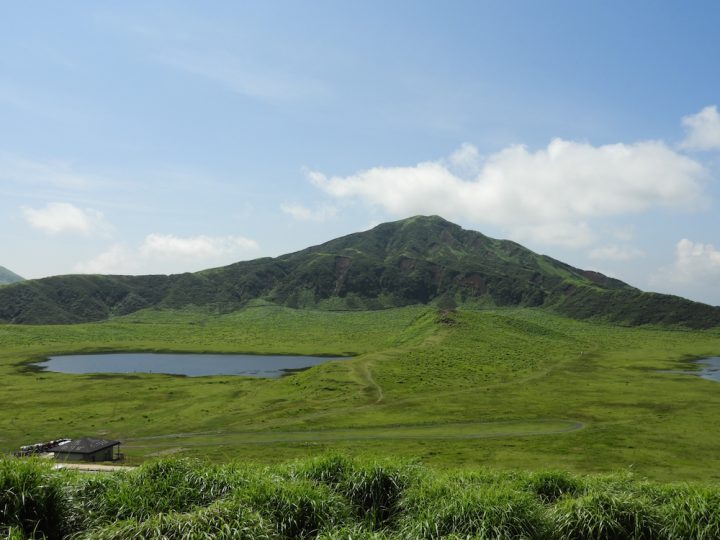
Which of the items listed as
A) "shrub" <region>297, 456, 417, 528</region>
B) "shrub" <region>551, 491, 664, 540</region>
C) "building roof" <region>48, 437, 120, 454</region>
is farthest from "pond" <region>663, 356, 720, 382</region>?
"building roof" <region>48, 437, 120, 454</region>

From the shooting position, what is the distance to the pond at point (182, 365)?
166m

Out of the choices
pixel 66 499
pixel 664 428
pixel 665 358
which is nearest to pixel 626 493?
pixel 66 499

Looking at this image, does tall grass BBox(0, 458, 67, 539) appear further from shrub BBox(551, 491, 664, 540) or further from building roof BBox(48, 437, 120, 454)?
building roof BBox(48, 437, 120, 454)

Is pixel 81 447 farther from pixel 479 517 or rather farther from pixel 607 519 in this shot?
pixel 607 519

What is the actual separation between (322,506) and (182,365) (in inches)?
6657

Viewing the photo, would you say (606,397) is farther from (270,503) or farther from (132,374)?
(132,374)

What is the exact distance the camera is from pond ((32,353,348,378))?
16562 centimetres

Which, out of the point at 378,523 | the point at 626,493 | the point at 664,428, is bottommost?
the point at 664,428

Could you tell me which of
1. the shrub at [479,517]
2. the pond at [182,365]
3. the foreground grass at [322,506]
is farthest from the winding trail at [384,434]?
the pond at [182,365]

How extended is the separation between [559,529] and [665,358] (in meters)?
202

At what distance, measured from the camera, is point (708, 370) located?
553ft

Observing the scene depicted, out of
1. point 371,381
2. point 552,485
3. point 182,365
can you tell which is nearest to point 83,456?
point 552,485

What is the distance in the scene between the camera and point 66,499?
2414cm

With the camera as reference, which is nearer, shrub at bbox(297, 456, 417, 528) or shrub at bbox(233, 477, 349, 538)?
shrub at bbox(233, 477, 349, 538)
